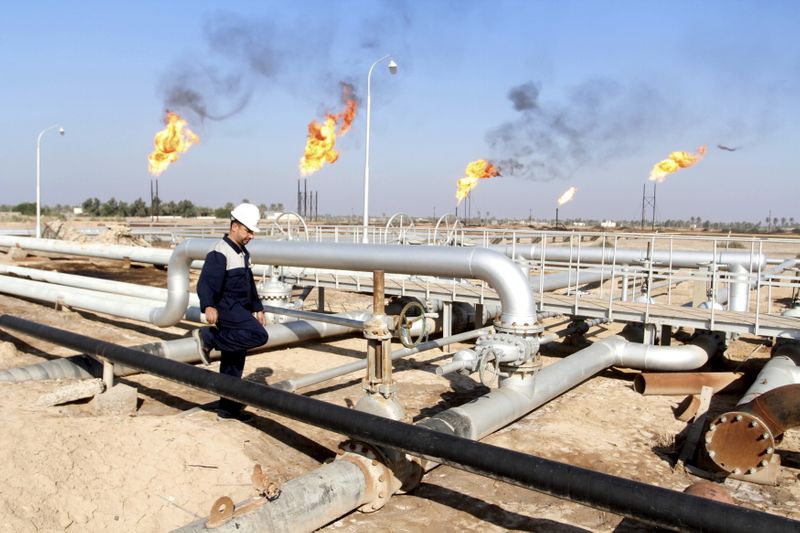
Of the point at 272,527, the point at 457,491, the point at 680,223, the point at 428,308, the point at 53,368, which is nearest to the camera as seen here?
the point at 272,527

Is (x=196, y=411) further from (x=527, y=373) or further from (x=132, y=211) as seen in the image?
(x=132, y=211)

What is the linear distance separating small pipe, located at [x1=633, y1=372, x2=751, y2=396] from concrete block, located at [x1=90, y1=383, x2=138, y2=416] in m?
5.55

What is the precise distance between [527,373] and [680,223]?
354 feet

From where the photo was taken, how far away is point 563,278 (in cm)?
1070

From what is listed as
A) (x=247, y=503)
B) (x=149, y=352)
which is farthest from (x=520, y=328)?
(x=149, y=352)

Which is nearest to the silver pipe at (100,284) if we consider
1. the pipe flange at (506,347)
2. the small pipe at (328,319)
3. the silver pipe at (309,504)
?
the small pipe at (328,319)

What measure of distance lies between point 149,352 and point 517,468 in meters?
4.88

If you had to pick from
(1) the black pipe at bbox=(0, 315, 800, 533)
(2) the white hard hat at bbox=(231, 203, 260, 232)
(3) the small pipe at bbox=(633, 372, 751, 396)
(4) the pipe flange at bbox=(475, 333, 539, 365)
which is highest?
(2) the white hard hat at bbox=(231, 203, 260, 232)

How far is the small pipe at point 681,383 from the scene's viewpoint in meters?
7.33

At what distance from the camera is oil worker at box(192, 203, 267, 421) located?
5.02 metres

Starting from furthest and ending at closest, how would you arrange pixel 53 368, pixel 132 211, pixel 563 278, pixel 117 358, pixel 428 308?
pixel 132 211 < pixel 563 278 < pixel 428 308 < pixel 53 368 < pixel 117 358

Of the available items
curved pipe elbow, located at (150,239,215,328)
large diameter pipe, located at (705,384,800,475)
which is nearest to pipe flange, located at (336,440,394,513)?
large diameter pipe, located at (705,384,800,475)

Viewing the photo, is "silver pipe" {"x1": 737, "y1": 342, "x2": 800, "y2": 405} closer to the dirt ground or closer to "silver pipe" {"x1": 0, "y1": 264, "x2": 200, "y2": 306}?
the dirt ground

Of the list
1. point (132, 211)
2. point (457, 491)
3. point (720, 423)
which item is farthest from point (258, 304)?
point (132, 211)
